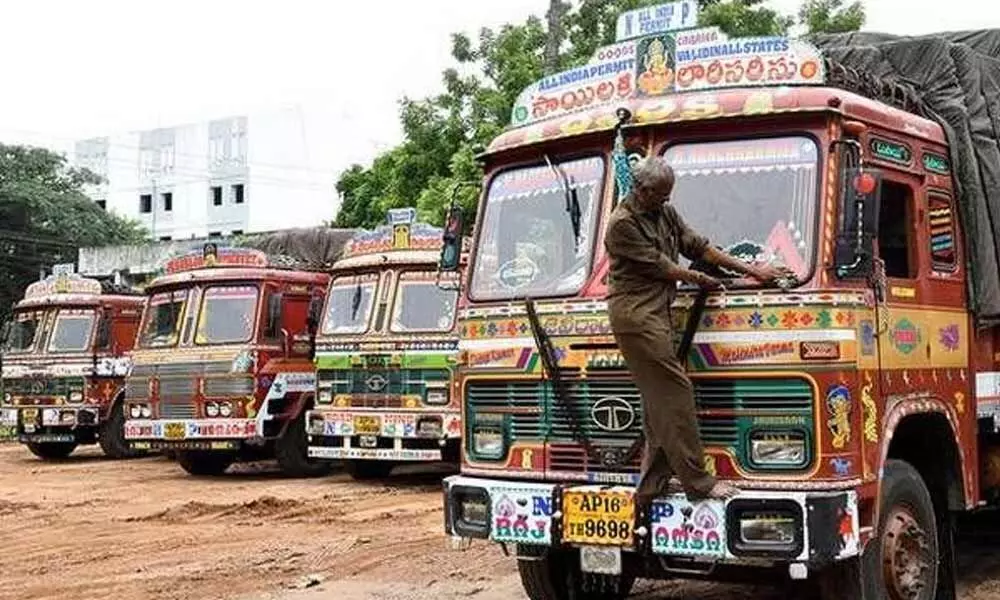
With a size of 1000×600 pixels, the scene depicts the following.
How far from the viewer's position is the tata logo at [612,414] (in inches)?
233

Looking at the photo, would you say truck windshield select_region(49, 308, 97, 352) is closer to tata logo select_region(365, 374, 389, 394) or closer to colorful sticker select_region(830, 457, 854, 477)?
tata logo select_region(365, 374, 389, 394)

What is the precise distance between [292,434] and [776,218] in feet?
35.2

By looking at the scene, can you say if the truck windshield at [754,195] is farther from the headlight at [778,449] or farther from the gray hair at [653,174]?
the headlight at [778,449]

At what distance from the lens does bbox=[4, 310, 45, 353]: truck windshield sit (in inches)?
759

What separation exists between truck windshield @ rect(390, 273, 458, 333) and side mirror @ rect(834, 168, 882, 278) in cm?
838

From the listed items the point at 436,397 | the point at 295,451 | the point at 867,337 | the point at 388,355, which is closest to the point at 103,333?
the point at 295,451

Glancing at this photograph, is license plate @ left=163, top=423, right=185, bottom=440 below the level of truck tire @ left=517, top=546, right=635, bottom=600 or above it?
above

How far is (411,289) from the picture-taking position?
46.8 feet

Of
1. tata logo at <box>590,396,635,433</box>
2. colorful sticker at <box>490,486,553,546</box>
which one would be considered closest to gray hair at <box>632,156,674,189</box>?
tata logo at <box>590,396,635,433</box>

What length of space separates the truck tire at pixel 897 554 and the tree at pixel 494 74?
14.7 meters

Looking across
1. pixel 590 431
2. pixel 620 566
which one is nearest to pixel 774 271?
pixel 590 431

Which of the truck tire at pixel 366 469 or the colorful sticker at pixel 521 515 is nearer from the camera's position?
the colorful sticker at pixel 521 515

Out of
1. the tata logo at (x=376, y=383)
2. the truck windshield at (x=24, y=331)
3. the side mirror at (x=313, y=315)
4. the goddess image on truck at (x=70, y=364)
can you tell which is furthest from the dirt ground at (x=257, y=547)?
the truck windshield at (x=24, y=331)

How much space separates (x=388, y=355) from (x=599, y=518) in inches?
325
